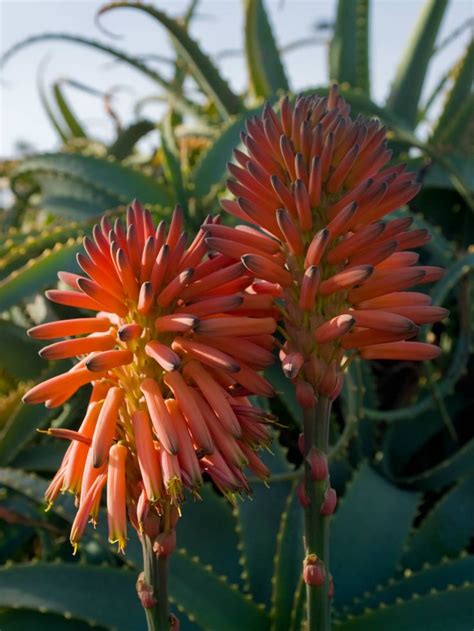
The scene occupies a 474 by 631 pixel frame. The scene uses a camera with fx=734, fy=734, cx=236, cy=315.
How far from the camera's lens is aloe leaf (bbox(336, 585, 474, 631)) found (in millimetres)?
876

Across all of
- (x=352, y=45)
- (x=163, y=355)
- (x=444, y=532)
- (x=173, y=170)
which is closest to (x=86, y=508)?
(x=163, y=355)

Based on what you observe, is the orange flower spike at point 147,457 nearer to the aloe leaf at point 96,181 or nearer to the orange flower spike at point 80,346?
the orange flower spike at point 80,346

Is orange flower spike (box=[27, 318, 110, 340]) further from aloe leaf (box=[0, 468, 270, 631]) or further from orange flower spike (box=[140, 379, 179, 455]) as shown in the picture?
aloe leaf (box=[0, 468, 270, 631])

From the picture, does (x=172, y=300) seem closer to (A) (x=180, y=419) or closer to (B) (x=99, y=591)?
(A) (x=180, y=419)

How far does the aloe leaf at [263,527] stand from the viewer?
105cm

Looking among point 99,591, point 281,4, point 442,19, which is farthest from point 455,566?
point 281,4

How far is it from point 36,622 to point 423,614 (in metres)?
0.52

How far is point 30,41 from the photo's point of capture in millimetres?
1735

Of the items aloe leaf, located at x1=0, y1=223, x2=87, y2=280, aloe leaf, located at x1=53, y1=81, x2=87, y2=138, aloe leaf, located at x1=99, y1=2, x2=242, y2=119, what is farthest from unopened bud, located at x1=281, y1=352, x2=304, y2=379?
aloe leaf, located at x1=53, y1=81, x2=87, y2=138

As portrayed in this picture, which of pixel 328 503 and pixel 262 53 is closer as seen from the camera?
pixel 328 503

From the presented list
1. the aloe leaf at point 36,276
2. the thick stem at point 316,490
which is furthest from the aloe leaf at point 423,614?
the aloe leaf at point 36,276

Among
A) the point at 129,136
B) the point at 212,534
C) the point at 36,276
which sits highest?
the point at 129,136

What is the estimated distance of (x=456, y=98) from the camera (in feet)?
5.86

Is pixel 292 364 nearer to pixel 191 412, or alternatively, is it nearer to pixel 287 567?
pixel 191 412
